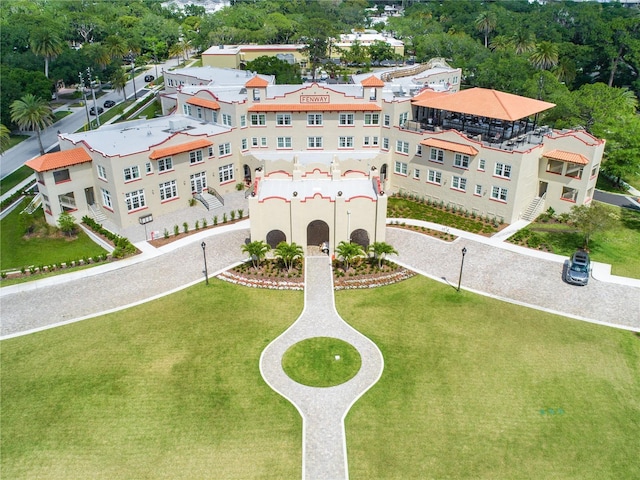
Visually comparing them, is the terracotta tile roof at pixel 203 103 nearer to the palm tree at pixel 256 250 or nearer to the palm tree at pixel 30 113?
the palm tree at pixel 30 113

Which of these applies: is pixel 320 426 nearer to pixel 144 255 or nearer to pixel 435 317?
pixel 435 317

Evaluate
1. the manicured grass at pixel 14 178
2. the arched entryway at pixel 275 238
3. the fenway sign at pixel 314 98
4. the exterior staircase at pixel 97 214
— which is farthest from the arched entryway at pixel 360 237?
the manicured grass at pixel 14 178

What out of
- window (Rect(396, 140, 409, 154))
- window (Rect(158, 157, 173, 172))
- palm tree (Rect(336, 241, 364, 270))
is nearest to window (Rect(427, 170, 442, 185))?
window (Rect(396, 140, 409, 154))

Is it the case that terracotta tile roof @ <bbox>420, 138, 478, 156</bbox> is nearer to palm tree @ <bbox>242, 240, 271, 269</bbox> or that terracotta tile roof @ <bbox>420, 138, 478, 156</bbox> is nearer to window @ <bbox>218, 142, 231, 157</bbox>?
window @ <bbox>218, 142, 231, 157</bbox>

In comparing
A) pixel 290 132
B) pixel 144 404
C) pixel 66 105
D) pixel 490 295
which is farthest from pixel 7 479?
pixel 66 105

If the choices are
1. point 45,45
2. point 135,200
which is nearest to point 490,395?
point 135,200
